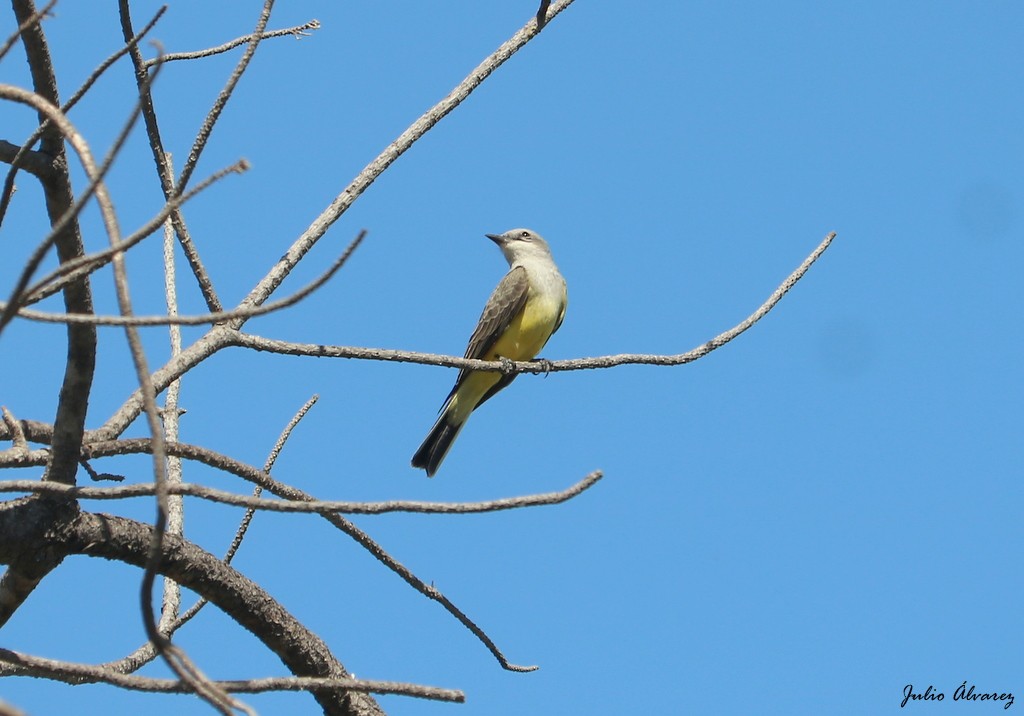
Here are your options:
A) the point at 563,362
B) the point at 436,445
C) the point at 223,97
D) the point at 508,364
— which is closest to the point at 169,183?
the point at 223,97

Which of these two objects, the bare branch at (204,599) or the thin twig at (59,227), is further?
the bare branch at (204,599)

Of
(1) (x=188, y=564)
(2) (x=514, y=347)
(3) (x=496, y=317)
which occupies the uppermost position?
(3) (x=496, y=317)

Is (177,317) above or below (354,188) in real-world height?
below

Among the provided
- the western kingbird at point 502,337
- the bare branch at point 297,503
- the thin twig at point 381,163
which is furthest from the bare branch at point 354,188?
the western kingbird at point 502,337

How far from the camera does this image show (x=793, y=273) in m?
4.32

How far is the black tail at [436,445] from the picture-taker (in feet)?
29.7

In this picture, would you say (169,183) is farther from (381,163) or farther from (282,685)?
(282,685)

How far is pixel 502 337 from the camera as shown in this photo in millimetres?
9430

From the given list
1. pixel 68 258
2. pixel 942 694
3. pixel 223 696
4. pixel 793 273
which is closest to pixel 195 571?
pixel 68 258

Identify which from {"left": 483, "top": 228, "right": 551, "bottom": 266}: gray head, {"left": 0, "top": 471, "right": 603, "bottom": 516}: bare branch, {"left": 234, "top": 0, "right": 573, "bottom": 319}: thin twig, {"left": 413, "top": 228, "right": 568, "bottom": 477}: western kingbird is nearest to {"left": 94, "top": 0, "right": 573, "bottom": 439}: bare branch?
{"left": 234, "top": 0, "right": 573, "bottom": 319}: thin twig

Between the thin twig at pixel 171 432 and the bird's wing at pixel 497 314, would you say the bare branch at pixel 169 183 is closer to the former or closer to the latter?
the thin twig at pixel 171 432

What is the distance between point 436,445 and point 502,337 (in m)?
1.00

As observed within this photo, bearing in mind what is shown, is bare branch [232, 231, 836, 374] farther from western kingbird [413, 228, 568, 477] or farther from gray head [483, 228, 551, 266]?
gray head [483, 228, 551, 266]

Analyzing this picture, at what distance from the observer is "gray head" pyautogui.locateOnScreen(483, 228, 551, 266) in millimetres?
10883
